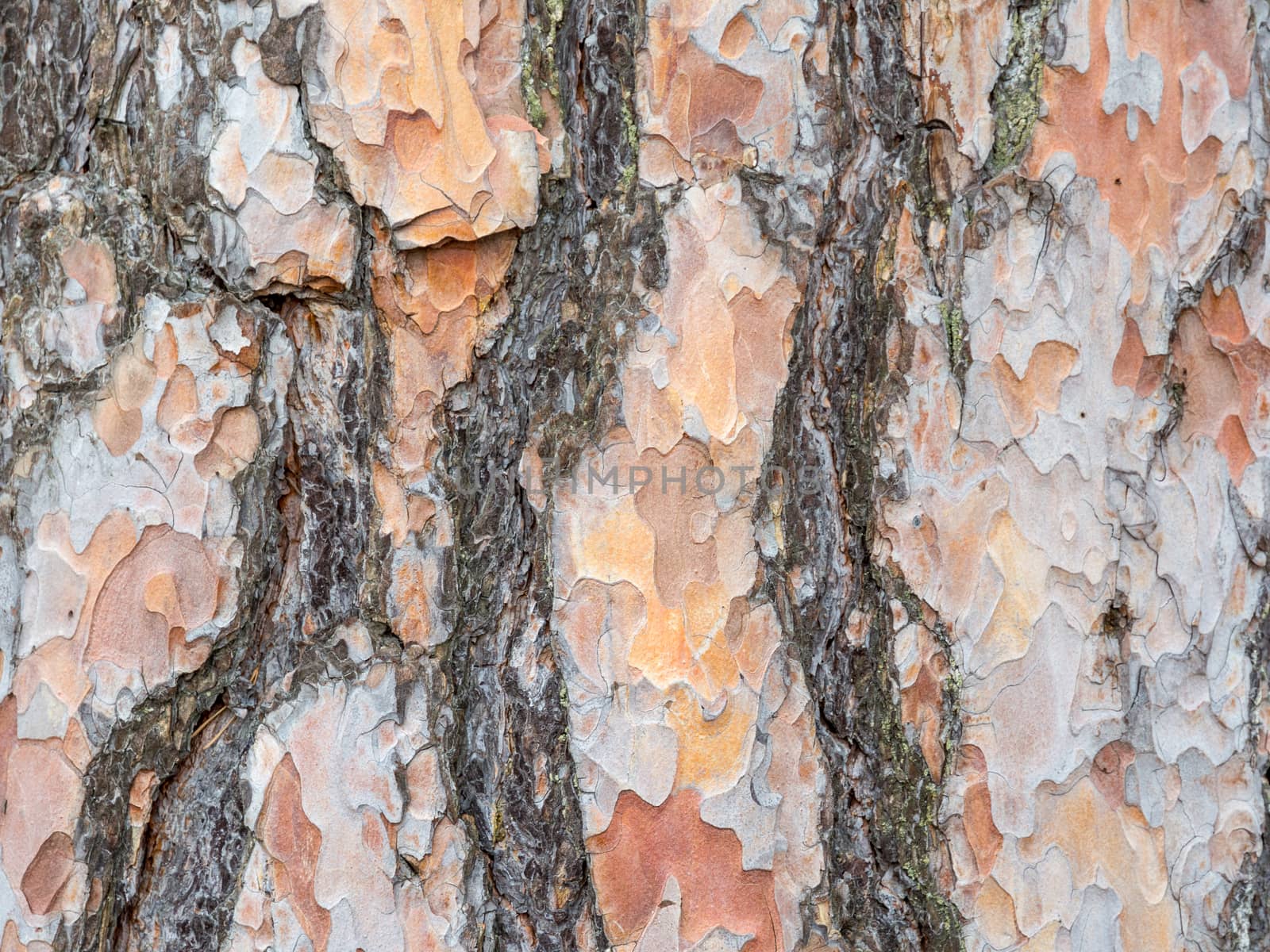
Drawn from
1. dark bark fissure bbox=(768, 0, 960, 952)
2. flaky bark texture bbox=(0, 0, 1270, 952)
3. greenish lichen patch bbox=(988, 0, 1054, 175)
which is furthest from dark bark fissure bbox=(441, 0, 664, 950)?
greenish lichen patch bbox=(988, 0, 1054, 175)

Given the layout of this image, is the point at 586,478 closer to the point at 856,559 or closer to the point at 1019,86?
the point at 856,559

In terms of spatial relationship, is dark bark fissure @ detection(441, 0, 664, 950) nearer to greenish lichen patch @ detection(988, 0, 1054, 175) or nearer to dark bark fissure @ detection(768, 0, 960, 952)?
dark bark fissure @ detection(768, 0, 960, 952)

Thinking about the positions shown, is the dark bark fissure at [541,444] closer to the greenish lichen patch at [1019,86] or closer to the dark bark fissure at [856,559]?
the dark bark fissure at [856,559]

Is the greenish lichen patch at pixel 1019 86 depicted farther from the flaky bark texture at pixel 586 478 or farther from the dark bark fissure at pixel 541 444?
the dark bark fissure at pixel 541 444

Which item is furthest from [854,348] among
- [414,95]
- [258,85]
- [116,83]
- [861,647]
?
[116,83]

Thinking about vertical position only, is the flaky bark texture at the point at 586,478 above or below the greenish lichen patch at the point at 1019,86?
below

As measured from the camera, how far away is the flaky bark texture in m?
0.75

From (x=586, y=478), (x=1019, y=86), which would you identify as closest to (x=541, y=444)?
(x=586, y=478)

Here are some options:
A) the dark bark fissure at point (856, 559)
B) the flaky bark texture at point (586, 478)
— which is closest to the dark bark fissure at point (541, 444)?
the flaky bark texture at point (586, 478)

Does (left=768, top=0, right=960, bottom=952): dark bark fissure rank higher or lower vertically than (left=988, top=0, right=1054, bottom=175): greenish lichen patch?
lower

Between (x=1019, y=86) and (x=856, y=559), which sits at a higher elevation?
(x=1019, y=86)

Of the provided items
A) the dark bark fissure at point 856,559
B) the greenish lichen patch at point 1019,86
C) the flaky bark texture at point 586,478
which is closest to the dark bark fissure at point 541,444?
the flaky bark texture at point 586,478

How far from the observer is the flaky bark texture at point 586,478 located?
0.75 meters

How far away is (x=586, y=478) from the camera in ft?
2.47
